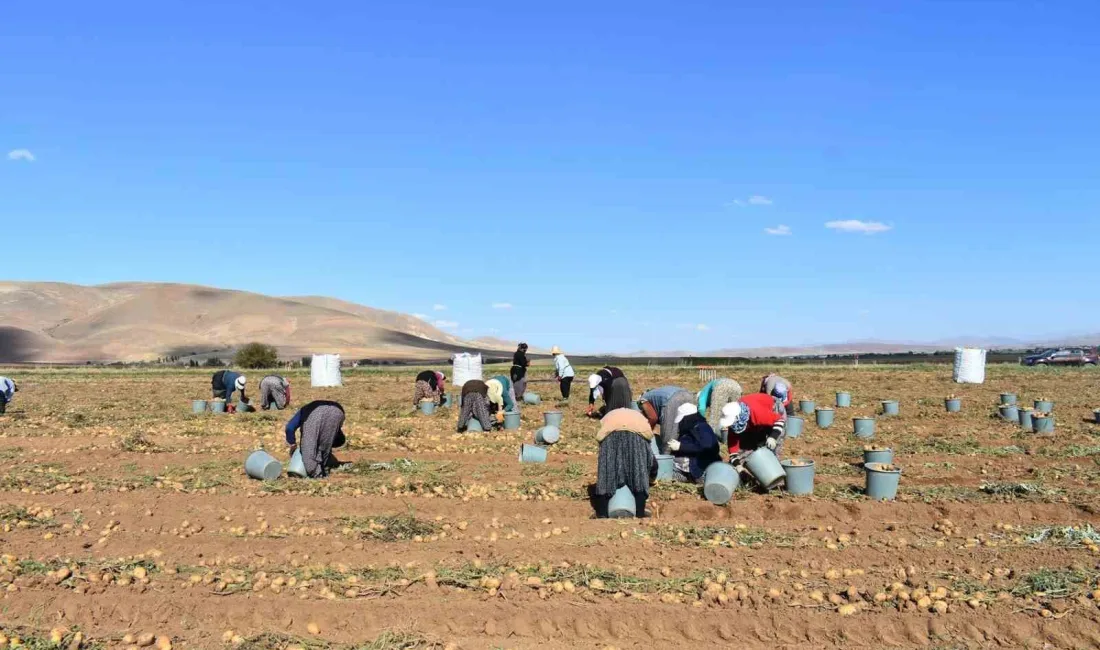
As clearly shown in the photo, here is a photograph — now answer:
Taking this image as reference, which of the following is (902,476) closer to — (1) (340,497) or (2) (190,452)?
(1) (340,497)

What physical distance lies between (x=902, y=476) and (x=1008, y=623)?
5.50 meters

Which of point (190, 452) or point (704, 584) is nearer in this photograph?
point (704, 584)

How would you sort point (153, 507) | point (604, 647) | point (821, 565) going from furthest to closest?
point (153, 507) → point (821, 565) → point (604, 647)

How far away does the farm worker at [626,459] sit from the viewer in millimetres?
8828

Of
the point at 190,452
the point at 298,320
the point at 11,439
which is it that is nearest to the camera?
the point at 190,452

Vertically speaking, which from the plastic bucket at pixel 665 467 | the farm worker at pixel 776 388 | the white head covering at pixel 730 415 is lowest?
the plastic bucket at pixel 665 467

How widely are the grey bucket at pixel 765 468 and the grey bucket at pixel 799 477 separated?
0.27 feet

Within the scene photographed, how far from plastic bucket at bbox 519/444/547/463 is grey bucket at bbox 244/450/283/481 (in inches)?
129

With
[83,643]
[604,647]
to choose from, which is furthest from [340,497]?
[604,647]

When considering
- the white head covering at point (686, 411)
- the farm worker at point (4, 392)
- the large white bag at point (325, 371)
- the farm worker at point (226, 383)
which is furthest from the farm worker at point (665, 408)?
the large white bag at point (325, 371)

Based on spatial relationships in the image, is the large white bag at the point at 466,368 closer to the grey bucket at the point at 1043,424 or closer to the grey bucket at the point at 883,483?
the grey bucket at the point at 1043,424

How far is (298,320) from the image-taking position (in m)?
135

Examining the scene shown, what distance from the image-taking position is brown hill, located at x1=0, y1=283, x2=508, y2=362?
4203 inches

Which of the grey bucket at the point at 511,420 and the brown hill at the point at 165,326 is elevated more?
the brown hill at the point at 165,326
